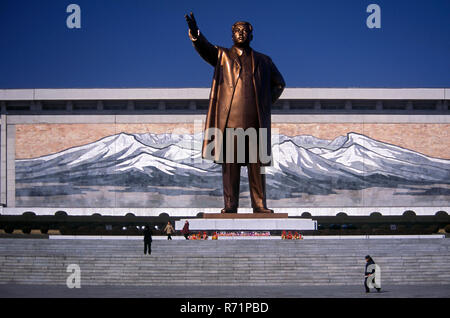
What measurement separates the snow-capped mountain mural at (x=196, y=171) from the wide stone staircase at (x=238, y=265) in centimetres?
1745

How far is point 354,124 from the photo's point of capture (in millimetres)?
33781

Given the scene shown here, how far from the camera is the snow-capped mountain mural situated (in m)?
33.1

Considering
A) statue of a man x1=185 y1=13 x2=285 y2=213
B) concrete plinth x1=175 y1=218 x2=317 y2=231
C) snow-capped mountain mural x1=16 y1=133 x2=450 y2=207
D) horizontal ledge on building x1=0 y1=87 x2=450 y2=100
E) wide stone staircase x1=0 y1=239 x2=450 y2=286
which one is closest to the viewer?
wide stone staircase x1=0 y1=239 x2=450 y2=286

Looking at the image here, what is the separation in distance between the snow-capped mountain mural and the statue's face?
18104mm

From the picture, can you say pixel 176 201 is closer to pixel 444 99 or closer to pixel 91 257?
pixel 444 99

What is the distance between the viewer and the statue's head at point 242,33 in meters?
15.0

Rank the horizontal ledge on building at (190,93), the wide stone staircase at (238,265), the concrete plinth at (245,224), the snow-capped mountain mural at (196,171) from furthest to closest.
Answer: the horizontal ledge on building at (190,93), the snow-capped mountain mural at (196,171), the concrete plinth at (245,224), the wide stone staircase at (238,265)

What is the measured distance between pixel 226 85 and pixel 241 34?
3.69 ft

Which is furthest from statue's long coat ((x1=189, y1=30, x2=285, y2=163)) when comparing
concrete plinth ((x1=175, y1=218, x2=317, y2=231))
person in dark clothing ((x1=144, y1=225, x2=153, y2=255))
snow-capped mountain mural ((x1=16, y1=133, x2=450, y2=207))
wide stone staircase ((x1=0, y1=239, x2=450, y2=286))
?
snow-capped mountain mural ((x1=16, y1=133, x2=450, y2=207))

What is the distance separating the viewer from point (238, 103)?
49.0 feet

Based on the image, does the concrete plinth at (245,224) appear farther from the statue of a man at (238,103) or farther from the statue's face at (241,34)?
the statue's face at (241,34)

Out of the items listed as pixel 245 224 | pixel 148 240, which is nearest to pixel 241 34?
pixel 245 224

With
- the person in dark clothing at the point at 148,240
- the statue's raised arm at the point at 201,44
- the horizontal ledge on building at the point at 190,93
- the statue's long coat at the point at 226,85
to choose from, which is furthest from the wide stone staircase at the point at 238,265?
the horizontal ledge on building at the point at 190,93

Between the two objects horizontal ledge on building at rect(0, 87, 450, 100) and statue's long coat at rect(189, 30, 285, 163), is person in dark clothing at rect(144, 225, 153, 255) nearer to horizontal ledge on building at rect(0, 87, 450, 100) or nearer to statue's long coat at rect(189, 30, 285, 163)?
statue's long coat at rect(189, 30, 285, 163)
